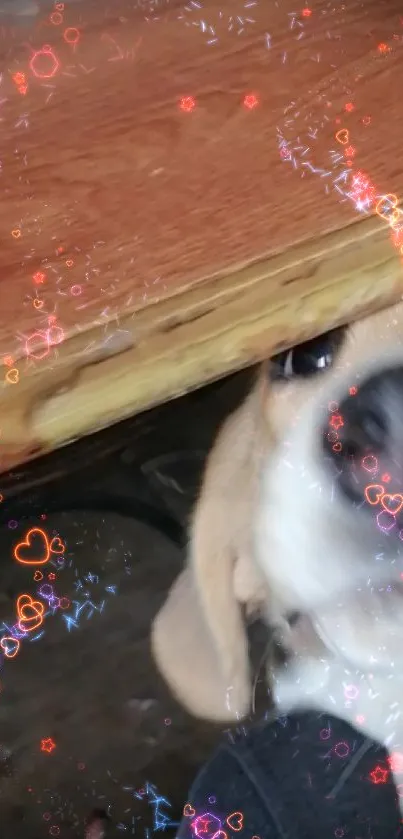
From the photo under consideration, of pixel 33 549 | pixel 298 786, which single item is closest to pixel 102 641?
pixel 33 549

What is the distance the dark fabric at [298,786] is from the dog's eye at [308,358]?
0.30 m

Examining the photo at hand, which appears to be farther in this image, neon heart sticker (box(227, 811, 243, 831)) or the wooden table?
neon heart sticker (box(227, 811, 243, 831))

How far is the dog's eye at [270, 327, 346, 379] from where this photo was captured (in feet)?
2.04

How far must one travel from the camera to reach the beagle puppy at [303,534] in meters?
0.62

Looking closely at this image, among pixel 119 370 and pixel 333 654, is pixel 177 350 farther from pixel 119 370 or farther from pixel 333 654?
pixel 333 654

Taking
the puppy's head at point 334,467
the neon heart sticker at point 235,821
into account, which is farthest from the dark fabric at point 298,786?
the puppy's head at point 334,467

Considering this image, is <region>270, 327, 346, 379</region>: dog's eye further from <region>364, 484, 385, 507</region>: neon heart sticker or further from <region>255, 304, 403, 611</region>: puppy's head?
<region>364, 484, 385, 507</region>: neon heart sticker

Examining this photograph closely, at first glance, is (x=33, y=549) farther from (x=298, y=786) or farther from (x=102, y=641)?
(x=298, y=786)

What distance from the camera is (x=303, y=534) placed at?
25.1 inches

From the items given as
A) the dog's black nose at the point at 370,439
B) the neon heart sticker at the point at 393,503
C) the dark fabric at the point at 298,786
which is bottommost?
the dark fabric at the point at 298,786

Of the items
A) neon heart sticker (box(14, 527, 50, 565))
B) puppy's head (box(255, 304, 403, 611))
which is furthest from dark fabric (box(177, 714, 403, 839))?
neon heart sticker (box(14, 527, 50, 565))

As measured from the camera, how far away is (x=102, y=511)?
23.5 inches

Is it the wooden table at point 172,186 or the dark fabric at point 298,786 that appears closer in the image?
the wooden table at point 172,186

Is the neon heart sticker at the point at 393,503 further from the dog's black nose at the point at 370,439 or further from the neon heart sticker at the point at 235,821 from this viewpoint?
the neon heart sticker at the point at 235,821
